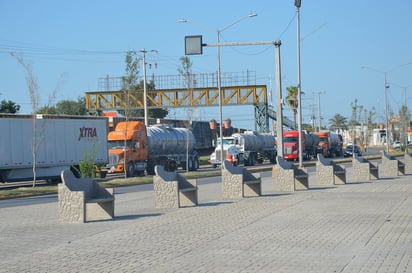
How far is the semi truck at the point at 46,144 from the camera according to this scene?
1582 inches

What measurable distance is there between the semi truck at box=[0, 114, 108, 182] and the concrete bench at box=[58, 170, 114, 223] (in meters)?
19.4

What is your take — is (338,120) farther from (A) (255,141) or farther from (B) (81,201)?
(B) (81,201)

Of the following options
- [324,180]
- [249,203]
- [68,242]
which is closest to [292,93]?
[324,180]

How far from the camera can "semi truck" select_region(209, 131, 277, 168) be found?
63.6 m

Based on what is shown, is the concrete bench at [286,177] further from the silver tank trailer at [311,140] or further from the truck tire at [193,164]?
the silver tank trailer at [311,140]

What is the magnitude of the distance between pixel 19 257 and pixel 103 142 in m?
35.7

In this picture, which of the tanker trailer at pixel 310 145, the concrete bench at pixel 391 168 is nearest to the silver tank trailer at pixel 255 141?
the tanker trailer at pixel 310 145

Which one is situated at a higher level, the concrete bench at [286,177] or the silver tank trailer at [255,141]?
the silver tank trailer at [255,141]

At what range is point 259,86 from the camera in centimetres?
7219

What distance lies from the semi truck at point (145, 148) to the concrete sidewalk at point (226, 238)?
27.3 m

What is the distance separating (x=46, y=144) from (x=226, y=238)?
3089 cm

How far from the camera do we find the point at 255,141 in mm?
69812

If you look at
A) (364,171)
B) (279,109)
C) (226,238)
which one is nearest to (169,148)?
(279,109)

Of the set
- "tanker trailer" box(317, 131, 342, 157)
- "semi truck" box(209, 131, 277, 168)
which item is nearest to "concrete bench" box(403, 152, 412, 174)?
"semi truck" box(209, 131, 277, 168)
